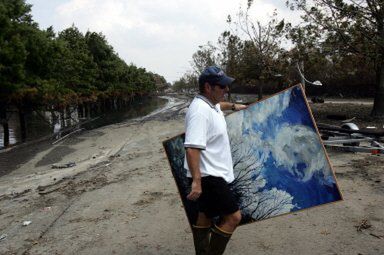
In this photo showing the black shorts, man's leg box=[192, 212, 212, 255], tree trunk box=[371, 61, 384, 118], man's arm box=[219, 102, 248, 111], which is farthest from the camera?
tree trunk box=[371, 61, 384, 118]

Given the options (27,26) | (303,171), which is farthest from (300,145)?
(27,26)

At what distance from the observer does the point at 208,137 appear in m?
3.38

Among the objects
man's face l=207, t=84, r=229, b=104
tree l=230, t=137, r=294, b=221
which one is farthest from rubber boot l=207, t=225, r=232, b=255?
man's face l=207, t=84, r=229, b=104

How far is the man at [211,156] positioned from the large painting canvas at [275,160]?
0.73 meters

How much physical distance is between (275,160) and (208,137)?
1318mm

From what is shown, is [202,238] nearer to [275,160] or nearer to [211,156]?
[211,156]

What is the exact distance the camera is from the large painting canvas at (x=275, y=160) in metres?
4.29

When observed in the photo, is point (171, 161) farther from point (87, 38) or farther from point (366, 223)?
point (87, 38)

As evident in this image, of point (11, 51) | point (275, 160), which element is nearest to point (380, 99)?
point (11, 51)

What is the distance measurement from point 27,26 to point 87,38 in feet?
81.6

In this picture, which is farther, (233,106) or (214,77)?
(233,106)

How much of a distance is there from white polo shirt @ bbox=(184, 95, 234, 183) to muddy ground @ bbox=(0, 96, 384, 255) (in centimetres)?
151

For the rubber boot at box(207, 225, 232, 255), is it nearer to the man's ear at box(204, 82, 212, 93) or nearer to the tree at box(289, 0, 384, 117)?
the man's ear at box(204, 82, 212, 93)

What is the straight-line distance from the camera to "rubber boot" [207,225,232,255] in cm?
356
